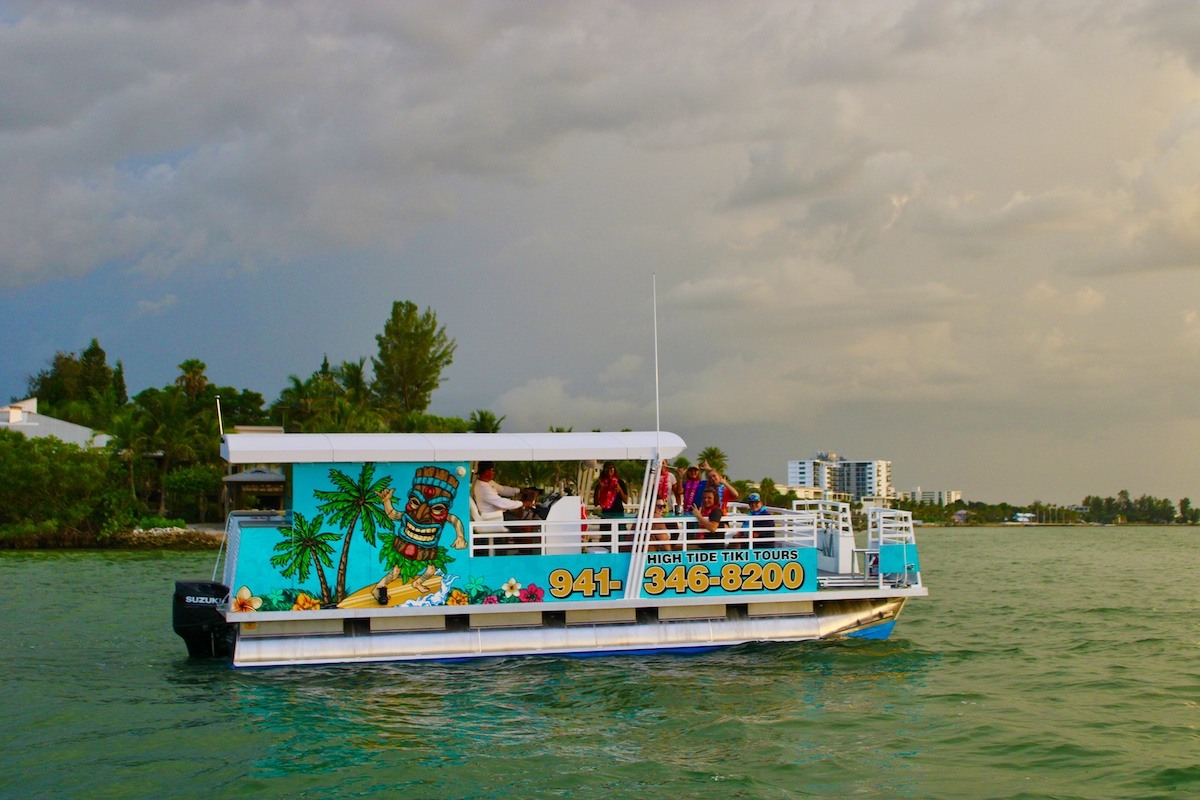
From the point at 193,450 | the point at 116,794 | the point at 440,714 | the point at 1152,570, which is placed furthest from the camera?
the point at 193,450

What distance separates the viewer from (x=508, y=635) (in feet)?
50.5

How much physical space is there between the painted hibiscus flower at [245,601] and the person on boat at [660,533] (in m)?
5.46

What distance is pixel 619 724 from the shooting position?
12.6m

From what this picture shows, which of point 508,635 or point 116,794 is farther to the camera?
point 508,635

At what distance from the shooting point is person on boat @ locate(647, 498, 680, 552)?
628 inches

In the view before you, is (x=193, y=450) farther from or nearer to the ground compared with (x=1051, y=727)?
farther from the ground

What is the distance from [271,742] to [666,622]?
6.18 m

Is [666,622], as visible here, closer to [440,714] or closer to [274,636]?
[440,714]

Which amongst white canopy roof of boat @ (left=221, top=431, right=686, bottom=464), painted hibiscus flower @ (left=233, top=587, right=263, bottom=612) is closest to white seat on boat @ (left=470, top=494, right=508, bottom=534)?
white canopy roof of boat @ (left=221, top=431, right=686, bottom=464)

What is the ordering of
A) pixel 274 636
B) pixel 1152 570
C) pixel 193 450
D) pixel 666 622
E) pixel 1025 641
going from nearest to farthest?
pixel 274 636, pixel 666 622, pixel 1025 641, pixel 1152 570, pixel 193 450

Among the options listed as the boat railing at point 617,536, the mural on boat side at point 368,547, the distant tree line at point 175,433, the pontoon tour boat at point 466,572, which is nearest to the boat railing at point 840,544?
the boat railing at point 617,536

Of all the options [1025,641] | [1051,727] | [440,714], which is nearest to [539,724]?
[440,714]

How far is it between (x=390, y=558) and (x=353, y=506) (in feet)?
2.85

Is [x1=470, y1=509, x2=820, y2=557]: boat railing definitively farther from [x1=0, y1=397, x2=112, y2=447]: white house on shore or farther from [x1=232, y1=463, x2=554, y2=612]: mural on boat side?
[x1=0, y1=397, x2=112, y2=447]: white house on shore
